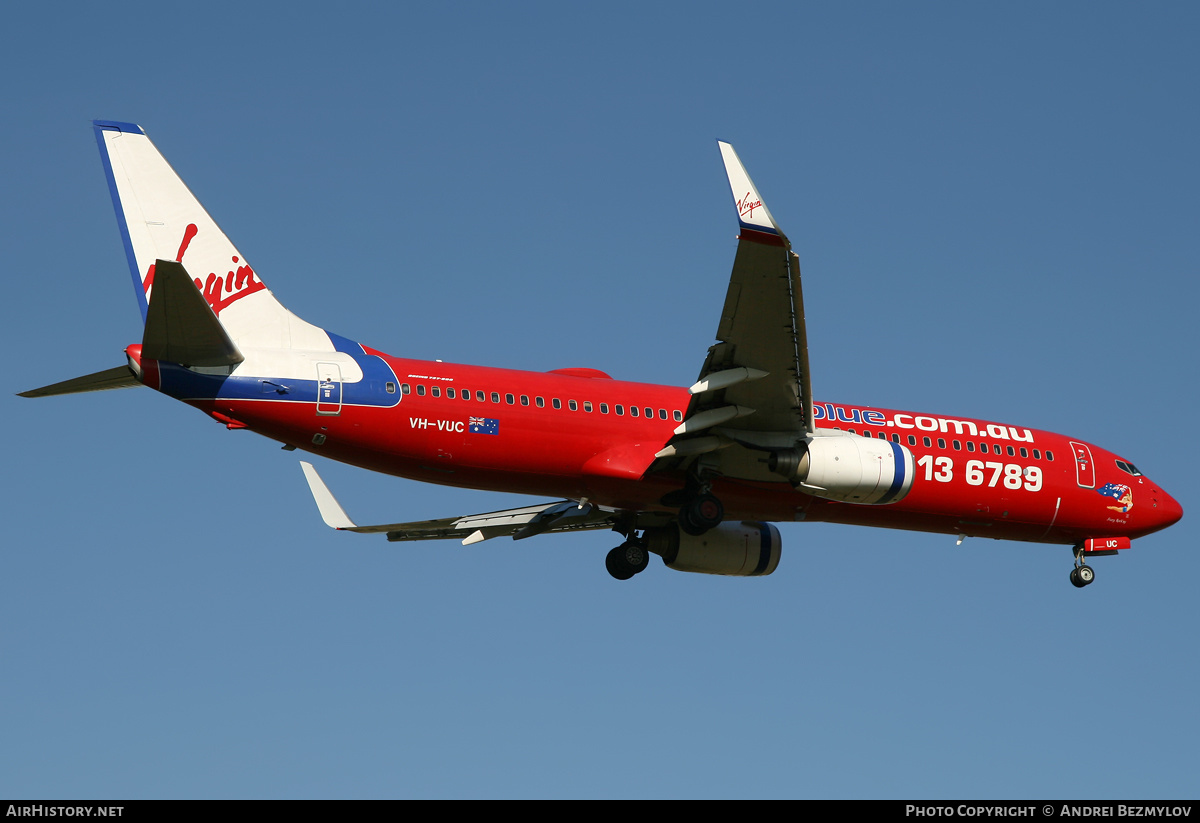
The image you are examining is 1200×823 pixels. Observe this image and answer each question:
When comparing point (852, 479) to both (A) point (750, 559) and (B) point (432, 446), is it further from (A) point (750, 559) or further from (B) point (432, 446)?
(B) point (432, 446)

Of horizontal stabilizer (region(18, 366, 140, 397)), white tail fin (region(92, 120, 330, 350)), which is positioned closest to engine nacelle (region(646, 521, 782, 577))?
white tail fin (region(92, 120, 330, 350))

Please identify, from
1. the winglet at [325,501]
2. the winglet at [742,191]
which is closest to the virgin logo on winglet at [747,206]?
the winglet at [742,191]

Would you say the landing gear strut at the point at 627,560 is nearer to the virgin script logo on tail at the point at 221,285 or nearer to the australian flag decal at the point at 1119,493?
the virgin script logo on tail at the point at 221,285

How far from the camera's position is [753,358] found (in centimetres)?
2423

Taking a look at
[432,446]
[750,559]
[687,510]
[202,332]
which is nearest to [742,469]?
[687,510]

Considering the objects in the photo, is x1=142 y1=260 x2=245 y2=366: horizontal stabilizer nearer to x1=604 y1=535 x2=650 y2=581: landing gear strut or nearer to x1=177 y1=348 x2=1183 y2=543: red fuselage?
x1=177 y1=348 x2=1183 y2=543: red fuselage

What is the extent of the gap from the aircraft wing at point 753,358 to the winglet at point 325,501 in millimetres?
7721

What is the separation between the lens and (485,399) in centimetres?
2561

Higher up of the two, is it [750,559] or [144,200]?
[144,200]

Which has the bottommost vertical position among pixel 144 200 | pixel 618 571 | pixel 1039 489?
pixel 618 571

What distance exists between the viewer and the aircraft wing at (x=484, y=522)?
98.3ft

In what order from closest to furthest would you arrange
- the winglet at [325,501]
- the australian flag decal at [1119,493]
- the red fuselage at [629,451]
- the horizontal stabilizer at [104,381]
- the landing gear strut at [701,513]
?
the horizontal stabilizer at [104,381], the red fuselage at [629,451], the landing gear strut at [701,513], the winglet at [325,501], the australian flag decal at [1119,493]

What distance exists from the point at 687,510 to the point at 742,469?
137 centimetres
